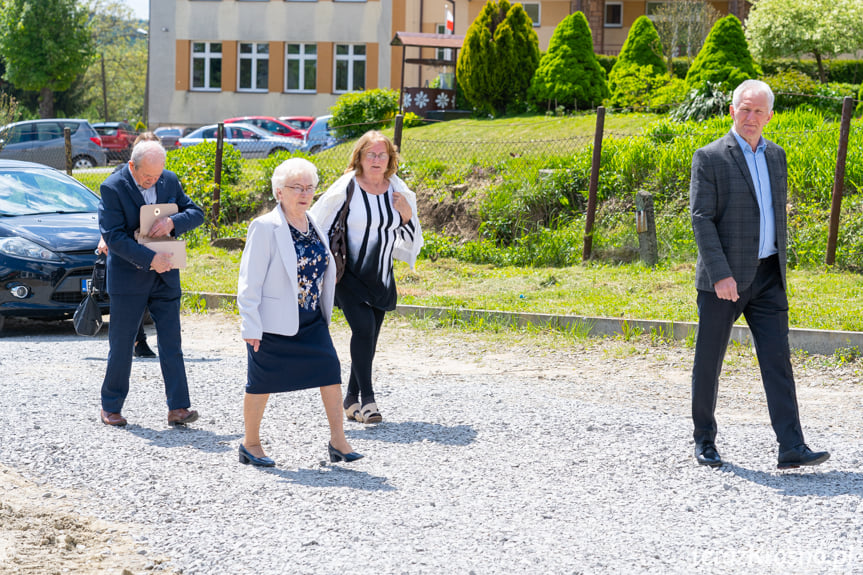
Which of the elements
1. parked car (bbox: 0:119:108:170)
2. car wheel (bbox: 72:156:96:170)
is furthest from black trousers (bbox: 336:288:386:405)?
car wheel (bbox: 72:156:96:170)

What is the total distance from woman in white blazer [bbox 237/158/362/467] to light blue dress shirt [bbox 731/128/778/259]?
90.2 inches

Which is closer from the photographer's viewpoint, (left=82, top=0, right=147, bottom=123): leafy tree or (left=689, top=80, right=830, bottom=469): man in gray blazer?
(left=689, top=80, right=830, bottom=469): man in gray blazer

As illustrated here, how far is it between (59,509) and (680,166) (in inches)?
422

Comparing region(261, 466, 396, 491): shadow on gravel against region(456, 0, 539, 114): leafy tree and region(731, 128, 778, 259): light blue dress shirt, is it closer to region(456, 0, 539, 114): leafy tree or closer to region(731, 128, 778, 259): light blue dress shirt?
region(731, 128, 778, 259): light blue dress shirt

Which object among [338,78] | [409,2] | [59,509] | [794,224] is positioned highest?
[409,2]

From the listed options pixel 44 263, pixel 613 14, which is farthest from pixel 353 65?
pixel 44 263

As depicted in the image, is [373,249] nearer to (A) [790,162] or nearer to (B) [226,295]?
(B) [226,295]

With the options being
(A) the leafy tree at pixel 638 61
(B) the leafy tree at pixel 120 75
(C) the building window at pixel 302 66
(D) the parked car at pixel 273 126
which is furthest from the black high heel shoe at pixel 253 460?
(B) the leafy tree at pixel 120 75

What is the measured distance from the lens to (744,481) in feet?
16.8

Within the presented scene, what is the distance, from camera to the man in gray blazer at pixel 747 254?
5281 mm

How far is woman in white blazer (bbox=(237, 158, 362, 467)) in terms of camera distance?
17.0ft

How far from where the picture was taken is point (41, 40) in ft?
144

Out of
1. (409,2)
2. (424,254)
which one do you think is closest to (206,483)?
(424,254)

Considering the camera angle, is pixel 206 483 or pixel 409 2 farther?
pixel 409 2
